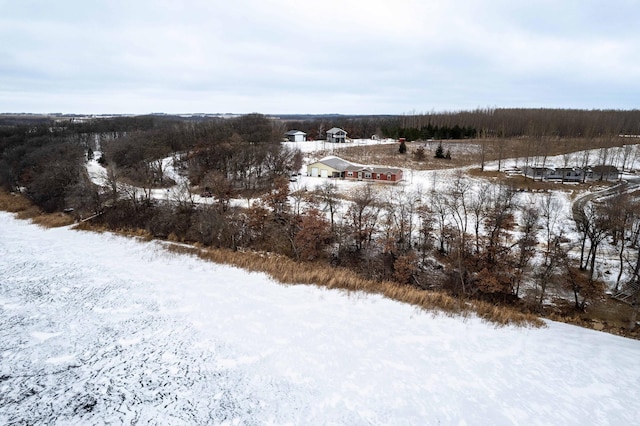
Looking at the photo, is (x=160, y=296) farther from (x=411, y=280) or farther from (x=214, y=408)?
(x=411, y=280)

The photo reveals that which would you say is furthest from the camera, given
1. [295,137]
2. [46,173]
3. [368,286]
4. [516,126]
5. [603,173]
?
[516,126]

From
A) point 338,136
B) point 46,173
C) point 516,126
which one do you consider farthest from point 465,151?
point 46,173

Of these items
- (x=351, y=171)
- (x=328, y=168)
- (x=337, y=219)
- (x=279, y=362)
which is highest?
(x=328, y=168)

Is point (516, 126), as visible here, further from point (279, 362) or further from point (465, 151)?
point (279, 362)

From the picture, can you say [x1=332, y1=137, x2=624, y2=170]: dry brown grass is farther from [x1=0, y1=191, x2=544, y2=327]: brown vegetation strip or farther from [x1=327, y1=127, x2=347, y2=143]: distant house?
[x1=0, y1=191, x2=544, y2=327]: brown vegetation strip

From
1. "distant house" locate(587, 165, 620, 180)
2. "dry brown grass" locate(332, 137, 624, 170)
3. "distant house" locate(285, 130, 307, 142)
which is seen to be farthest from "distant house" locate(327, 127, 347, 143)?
"distant house" locate(587, 165, 620, 180)

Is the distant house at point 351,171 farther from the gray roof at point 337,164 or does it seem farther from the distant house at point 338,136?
the distant house at point 338,136

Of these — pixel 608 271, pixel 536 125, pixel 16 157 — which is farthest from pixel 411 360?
pixel 536 125
